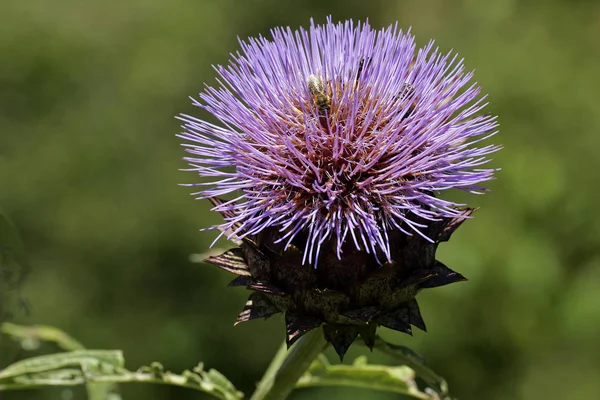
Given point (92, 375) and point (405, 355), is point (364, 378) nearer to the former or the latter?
point (405, 355)

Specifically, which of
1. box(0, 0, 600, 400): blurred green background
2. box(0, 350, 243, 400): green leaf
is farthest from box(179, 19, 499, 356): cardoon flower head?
box(0, 0, 600, 400): blurred green background

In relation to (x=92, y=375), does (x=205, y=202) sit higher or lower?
higher

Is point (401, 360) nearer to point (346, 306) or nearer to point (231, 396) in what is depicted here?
point (346, 306)

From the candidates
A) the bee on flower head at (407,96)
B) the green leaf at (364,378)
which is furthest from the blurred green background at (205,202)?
the bee on flower head at (407,96)

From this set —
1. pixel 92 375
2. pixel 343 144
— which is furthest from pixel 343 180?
pixel 92 375

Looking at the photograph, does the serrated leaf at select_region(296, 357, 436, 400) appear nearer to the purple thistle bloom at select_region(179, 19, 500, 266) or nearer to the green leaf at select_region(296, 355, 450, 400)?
the green leaf at select_region(296, 355, 450, 400)
